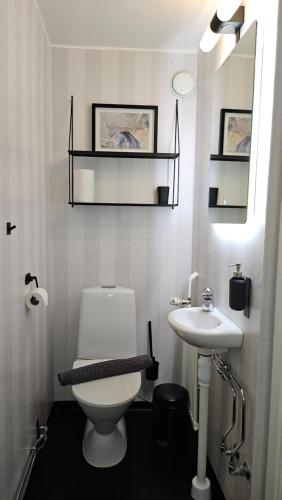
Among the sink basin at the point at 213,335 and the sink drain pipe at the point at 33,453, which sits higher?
the sink basin at the point at 213,335

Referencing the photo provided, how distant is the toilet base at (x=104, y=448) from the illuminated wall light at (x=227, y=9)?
82.8 inches

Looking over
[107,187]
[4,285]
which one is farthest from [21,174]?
[107,187]

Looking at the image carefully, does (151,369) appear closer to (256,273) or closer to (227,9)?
(256,273)

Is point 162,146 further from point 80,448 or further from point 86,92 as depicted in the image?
point 80,448

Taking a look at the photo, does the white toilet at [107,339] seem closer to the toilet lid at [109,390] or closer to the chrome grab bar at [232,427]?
the toilet lid at [109,390]

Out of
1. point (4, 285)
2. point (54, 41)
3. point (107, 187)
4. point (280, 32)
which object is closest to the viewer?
point (280, 32)

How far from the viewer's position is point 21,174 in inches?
62.9

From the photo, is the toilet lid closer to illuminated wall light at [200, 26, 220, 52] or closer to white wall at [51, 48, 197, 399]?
white wall at [51, 48, 197, 399]

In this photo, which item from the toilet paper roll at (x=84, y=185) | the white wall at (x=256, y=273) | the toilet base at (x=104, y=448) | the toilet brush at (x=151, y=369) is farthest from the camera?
the toilet brush at (x=151, y=369)

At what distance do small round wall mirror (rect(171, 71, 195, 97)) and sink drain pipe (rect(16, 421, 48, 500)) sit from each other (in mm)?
2227

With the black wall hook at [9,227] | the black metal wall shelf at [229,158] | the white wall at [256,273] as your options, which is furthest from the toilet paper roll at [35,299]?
the black metal wall shelf at [229,158]

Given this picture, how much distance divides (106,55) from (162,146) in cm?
68

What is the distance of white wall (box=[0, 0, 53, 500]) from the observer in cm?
136

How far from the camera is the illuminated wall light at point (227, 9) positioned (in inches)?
57.2
